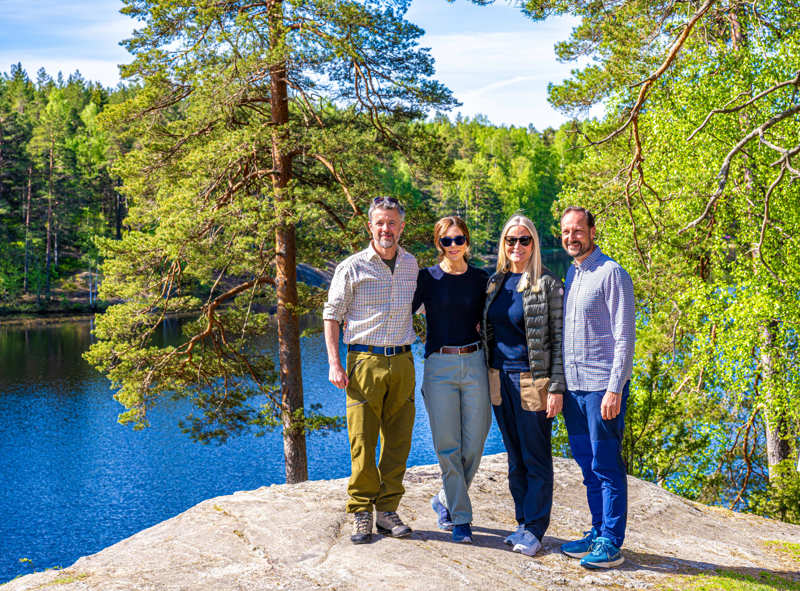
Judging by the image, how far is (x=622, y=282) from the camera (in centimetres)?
380

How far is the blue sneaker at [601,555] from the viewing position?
397 centimetres

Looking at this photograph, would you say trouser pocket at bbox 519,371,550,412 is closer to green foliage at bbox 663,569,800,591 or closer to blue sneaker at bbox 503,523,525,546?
blue sneaker at bbox 503,523,525,546

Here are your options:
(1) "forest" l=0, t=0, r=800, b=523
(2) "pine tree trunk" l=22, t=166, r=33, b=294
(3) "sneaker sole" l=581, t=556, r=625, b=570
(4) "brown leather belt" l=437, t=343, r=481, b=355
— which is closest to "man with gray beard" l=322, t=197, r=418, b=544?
(4) "brown leather belt" l=437, t=343, r=481, b=355

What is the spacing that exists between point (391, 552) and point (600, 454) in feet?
4.53

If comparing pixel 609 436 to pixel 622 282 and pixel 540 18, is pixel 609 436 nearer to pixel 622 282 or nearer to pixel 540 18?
pixel 622 282

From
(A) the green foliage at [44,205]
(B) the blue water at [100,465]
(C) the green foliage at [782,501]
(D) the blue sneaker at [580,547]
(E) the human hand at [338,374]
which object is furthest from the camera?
(A) the green foliage at [44,205]

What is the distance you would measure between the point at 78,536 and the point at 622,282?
52.5ft

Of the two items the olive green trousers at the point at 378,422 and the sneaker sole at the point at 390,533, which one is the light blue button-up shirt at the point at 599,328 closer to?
the olive green trousers at the point at 378,422

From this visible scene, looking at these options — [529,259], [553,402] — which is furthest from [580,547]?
[529,259]

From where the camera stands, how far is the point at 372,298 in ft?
13.7

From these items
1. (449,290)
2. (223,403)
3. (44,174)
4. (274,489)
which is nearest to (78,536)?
(223,403)

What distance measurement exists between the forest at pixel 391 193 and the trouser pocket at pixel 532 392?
18.2 ft

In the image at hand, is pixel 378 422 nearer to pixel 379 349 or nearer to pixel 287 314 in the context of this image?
pixel 379 349

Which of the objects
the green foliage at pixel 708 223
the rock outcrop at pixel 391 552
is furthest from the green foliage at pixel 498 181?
the rock outcrop at pixel 391 552
